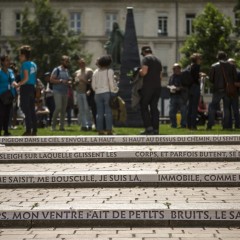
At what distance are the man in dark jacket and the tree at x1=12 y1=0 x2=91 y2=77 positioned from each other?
32.7 meters

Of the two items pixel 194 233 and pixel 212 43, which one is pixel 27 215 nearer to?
pixel 194 233

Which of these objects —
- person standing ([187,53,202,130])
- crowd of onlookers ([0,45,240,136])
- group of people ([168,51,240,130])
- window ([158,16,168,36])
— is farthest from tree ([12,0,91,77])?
group of people ([168,51,240,130])

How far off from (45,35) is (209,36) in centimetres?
1301

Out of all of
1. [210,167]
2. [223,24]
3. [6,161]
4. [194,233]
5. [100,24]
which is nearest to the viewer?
[194,233]

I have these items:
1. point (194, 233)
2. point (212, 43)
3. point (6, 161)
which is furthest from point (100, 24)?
point (194, 233)

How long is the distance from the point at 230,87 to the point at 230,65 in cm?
60

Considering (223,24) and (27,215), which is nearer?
(27,215)

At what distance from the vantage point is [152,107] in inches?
461

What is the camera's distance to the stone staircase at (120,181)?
18.7 ft

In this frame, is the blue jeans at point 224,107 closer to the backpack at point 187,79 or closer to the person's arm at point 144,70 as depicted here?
the backpack at point 187,79

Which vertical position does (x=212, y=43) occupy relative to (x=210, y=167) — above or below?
above

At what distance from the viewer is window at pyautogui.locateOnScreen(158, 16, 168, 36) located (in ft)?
181

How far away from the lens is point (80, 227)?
5.71m

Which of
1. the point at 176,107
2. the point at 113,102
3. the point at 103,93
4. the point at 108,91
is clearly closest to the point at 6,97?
the point at 103,93
